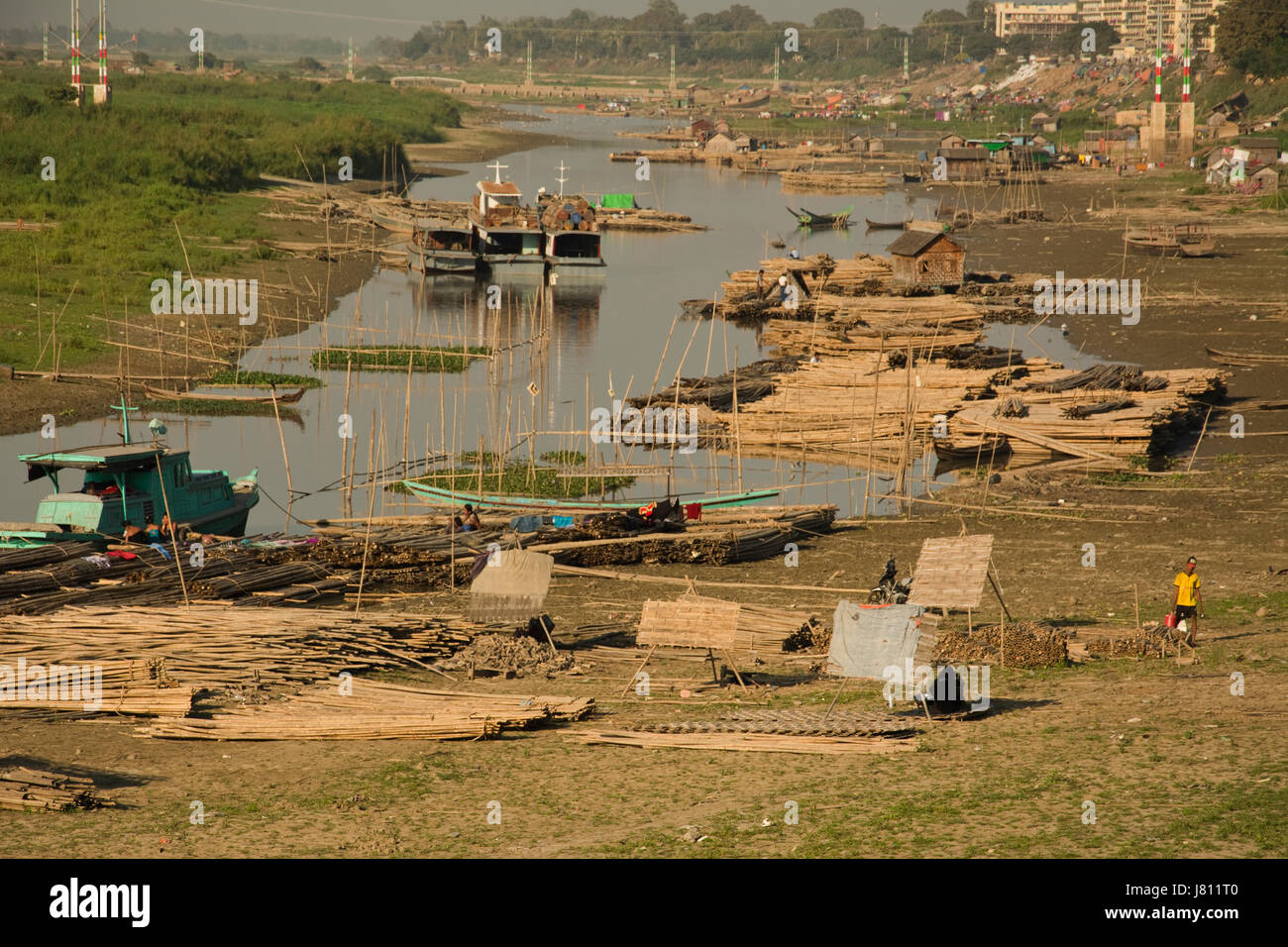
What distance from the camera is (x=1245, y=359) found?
1356 inches

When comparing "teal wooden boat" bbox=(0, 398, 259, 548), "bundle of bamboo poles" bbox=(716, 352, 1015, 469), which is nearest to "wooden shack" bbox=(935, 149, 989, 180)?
"bundle of bamboo poles" bbox=(716, 352, 1015, 469)

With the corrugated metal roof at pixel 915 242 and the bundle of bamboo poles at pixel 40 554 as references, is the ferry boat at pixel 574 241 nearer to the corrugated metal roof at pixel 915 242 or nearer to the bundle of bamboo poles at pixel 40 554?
the corrugated metal roof at pixel 915 242

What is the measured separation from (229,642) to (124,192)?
45.2m

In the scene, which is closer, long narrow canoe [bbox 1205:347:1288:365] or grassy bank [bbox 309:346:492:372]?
long narrow canoe [bbox 1205:347:1288:365]

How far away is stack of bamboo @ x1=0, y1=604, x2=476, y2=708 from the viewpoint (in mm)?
14406

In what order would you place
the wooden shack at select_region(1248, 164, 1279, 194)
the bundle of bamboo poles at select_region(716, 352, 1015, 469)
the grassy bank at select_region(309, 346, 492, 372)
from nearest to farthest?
the bundle of bamboo poles at select_region(716, 352, 1015, 469)
the grassy bank at select_region(309, 346, 492, 372)
the wooden shack at select_region(1248, 164, 1279, 194)

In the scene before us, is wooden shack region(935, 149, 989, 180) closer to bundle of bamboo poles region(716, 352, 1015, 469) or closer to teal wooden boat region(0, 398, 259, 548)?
bundle of bamboo poles region(716, 352, 1015, 469)

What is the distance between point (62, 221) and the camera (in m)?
48.0

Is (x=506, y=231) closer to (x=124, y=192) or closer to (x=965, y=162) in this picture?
(x=124, y=192)

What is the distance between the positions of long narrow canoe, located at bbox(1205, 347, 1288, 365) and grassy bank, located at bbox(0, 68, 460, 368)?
26.8m

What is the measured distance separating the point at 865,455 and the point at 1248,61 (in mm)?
89209

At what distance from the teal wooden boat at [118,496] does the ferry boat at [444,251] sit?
3178 cm

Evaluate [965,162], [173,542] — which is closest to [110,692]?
[173,542]
